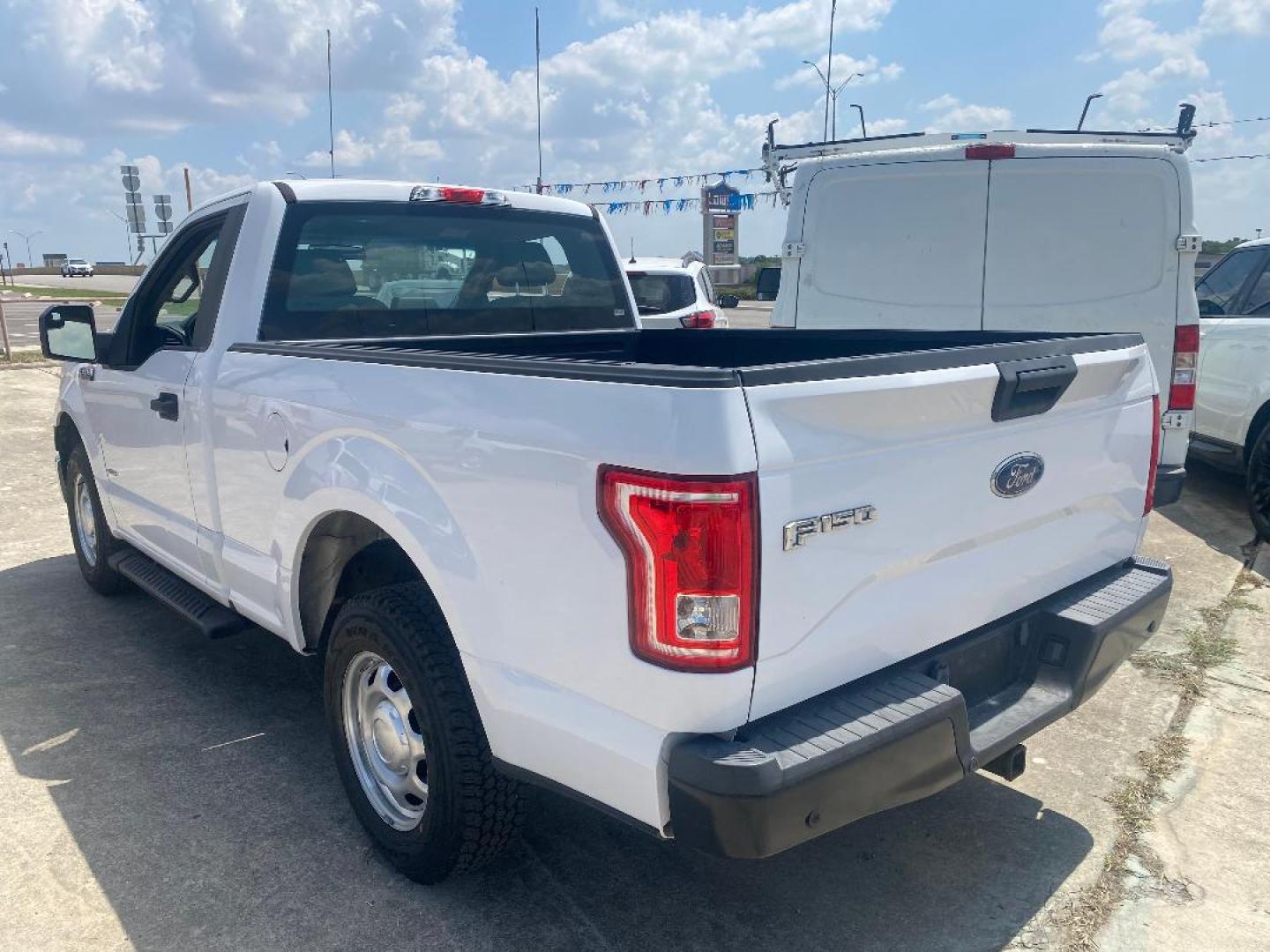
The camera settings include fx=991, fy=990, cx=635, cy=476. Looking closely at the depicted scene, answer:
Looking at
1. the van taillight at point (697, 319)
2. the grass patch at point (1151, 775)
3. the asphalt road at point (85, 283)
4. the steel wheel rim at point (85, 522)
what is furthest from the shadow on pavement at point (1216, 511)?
the asphalt road at point (85, 283)

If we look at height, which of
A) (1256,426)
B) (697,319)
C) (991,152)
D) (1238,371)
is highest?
(991,152)

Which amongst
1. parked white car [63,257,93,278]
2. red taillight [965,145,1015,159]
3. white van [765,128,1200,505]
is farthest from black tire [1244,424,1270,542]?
parked white car [63,257,93,278]

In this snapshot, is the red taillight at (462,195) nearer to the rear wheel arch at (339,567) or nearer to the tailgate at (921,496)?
the rear wheel arch at (339,567)

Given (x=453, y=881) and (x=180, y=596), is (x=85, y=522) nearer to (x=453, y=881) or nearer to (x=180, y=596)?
(x=180, y=596)

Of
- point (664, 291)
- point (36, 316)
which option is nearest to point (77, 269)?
point (36, 316)

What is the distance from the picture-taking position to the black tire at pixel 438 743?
2.50m

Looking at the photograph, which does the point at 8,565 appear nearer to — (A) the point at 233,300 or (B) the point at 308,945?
(A) the point at 233,300

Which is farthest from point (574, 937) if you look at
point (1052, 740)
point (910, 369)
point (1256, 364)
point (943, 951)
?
point (1256, 364)

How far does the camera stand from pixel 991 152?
5.70 meters

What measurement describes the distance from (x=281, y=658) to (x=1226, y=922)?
3.76 meters

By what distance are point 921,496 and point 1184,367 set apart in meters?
4.02

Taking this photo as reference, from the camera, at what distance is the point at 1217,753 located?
3.61 meters

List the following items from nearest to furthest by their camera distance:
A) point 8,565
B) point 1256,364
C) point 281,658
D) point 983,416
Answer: point 983,416
point 281,658
point 8,565
point 1256,364

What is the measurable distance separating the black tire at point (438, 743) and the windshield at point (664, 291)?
27.7 ft
